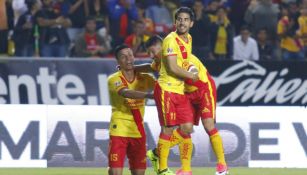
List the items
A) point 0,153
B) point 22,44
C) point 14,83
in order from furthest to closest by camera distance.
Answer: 1. point 22,44
2. point 14,83
3. point 0,153

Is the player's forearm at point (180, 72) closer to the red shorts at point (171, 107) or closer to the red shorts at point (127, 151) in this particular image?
the red shorts at point (171, 107)

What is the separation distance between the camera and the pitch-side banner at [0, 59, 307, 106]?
63.5 feet

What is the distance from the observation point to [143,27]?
20594mm

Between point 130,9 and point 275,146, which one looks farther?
point 130,9

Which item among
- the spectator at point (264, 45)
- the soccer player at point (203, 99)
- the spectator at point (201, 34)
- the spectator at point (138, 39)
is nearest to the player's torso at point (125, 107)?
the soccer player at point (203, 99)

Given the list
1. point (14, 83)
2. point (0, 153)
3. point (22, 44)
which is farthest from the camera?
point (22, 44)

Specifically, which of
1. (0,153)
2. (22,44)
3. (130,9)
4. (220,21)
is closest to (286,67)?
(220,21)

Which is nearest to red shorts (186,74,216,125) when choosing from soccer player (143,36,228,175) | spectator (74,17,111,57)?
soccer player (143,36,228,175)

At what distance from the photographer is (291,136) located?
15781 mm

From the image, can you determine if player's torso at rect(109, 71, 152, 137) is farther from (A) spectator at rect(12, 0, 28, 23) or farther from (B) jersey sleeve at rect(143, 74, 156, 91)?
(A) spectator at rect(12, 0, 28, 23)

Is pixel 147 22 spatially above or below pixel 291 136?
above

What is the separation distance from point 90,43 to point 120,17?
113 cm

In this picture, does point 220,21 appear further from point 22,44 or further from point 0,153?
point 0,153

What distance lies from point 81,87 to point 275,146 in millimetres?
4885
